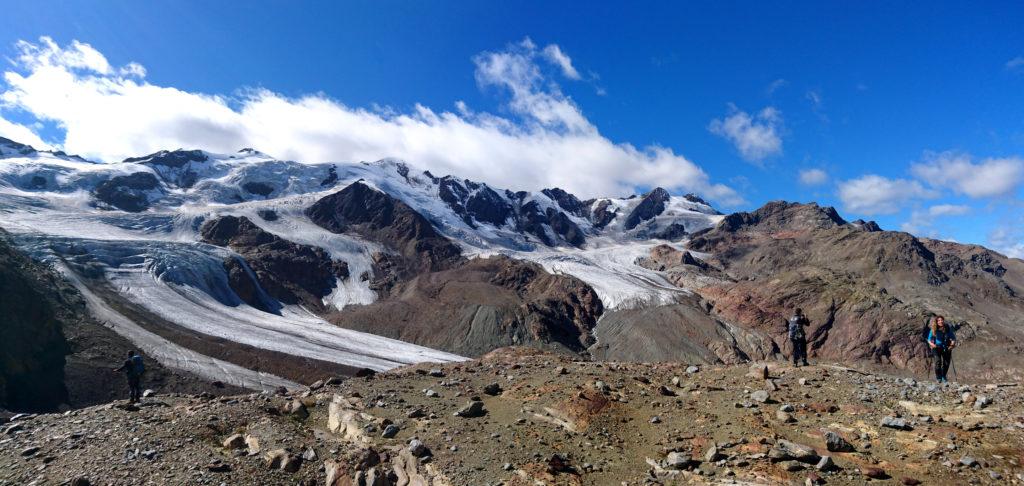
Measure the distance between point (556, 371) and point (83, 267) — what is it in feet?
319

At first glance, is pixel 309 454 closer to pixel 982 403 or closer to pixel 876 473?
pixel 876 473

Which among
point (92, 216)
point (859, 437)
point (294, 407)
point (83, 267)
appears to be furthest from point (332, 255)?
point (859, 437)

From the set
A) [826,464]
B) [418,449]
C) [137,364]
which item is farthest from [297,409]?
[826,464]

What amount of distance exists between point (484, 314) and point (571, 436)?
310 ft

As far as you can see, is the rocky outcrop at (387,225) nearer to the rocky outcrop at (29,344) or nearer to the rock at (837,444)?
the rocky outcrop at (29,344)

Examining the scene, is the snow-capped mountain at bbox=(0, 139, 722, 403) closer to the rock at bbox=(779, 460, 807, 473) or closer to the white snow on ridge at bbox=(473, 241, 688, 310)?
the white snow on ridge at bbox=(473, 241, 688, 310)

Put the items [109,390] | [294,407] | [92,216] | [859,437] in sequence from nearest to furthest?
[859,437] < [294,407] < [109,390] < [92,216]

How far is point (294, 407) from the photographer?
15617mm

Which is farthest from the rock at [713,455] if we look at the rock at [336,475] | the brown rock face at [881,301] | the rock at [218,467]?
the brown rock face at [881,301]

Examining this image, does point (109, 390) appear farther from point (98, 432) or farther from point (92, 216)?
point (92, 216)

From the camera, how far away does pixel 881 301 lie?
10125cm

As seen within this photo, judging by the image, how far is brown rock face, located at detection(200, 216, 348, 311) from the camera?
11025 centimetres

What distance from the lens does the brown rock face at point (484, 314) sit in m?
101

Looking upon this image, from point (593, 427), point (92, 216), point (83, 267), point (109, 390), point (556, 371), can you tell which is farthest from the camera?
point (92, 216)
